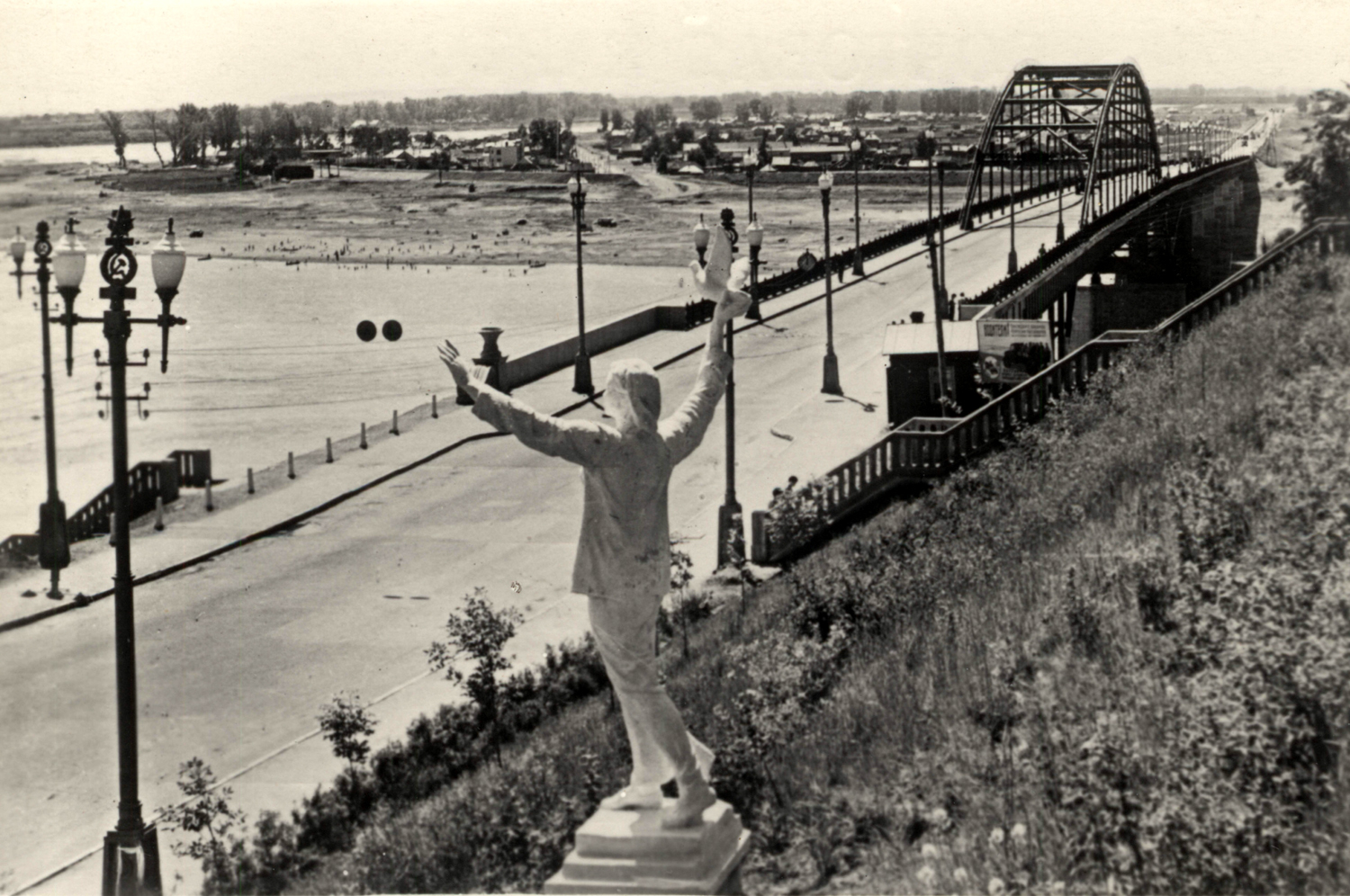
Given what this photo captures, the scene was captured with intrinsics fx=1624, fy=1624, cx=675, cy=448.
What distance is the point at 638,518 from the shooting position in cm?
803

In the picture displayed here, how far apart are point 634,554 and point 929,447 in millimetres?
19078

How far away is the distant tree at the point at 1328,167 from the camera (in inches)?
1060

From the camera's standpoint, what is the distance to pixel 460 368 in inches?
299

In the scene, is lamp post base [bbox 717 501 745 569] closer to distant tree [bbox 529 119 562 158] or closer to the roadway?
the roadway

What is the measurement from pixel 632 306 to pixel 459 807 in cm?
6206

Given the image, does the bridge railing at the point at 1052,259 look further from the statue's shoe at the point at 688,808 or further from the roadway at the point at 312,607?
the statue's shoe at the point at 688,808

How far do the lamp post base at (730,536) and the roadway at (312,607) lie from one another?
0.60 m

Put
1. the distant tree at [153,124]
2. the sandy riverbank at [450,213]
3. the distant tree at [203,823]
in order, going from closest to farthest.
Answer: the distant tree at [203,823] < the sandy riverbank at [450,213] < the distant tree at [153,124]

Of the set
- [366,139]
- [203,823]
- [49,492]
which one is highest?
[366,139]

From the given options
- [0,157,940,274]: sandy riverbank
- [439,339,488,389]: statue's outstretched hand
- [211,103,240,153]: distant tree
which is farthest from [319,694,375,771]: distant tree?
[211,103,240,153]: distant tree

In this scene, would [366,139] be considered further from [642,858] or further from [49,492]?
[642,858]

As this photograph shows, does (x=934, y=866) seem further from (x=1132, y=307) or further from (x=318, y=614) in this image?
(x=1132, y=307)

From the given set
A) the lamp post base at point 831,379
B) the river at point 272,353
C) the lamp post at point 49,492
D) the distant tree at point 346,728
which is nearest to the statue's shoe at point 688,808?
the distant tree at point 346,728

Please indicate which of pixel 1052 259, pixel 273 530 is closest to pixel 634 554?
pixel 273 530
